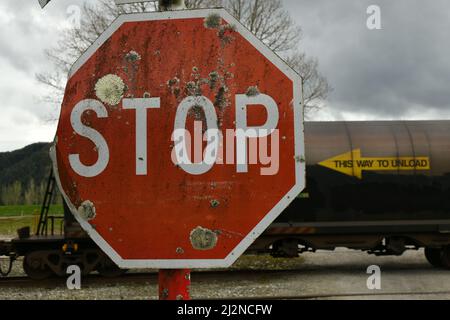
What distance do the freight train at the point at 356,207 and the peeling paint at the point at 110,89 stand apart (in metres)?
8.51

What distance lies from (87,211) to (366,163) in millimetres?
9113

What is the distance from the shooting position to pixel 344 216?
9844 mm

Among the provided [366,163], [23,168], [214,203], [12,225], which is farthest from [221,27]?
[23,168]

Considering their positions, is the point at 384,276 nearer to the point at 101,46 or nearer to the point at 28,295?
the point at 28,295

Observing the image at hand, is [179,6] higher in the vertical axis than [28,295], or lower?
higher

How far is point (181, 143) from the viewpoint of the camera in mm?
1386

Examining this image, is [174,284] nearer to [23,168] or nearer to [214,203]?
[214,203]

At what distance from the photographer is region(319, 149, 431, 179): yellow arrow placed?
9797 mm

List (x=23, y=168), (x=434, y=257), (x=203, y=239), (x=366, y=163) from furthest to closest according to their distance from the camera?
1. (x=23, y=168)
2. (x=434, y=257)
3. (x=366, y=163)
4. (x=203, y=239)

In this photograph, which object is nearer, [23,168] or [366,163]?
[366,163]

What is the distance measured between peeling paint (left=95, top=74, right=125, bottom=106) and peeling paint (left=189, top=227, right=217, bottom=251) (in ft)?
1.57

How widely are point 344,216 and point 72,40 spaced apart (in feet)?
42.8

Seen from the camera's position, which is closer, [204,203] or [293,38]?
[204,203]
